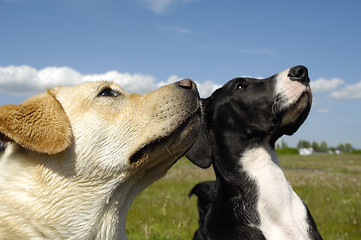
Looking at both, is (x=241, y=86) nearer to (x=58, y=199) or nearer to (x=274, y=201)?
(x=274, y=201)

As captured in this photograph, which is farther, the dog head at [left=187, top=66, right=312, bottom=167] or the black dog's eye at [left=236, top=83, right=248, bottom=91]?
the black dog's eye at [left=236, top=83, right=248, bottom=91]

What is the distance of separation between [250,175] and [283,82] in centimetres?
117

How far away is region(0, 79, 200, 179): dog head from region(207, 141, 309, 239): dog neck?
1.19 meters

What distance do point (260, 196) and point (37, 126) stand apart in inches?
93.6

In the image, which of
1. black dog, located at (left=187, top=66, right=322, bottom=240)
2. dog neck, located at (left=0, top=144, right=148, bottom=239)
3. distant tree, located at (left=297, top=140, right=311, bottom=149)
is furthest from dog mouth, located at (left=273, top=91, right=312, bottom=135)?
distant tree, located at (left=297, top=140, right=311, bottom=149)

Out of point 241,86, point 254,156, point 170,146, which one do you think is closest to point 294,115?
point 254,156

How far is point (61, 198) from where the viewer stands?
266 cm

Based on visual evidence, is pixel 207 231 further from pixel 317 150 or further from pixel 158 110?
pixel 317 150

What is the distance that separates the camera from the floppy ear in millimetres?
2498

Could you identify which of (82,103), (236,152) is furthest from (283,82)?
(82,103)

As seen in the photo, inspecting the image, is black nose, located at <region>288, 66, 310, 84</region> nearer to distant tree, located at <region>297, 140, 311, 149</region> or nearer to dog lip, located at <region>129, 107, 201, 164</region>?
dog lip, located at <region>129, 107, 201, 164</region>

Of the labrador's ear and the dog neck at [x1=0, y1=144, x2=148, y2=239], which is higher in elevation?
the labrador's ear

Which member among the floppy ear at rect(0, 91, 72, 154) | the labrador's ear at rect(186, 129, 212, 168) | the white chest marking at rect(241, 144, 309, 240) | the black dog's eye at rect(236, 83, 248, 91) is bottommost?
the white chest marking at rect(241, 144, 309, 240)

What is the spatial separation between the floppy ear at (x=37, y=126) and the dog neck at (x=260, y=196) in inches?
79.6
